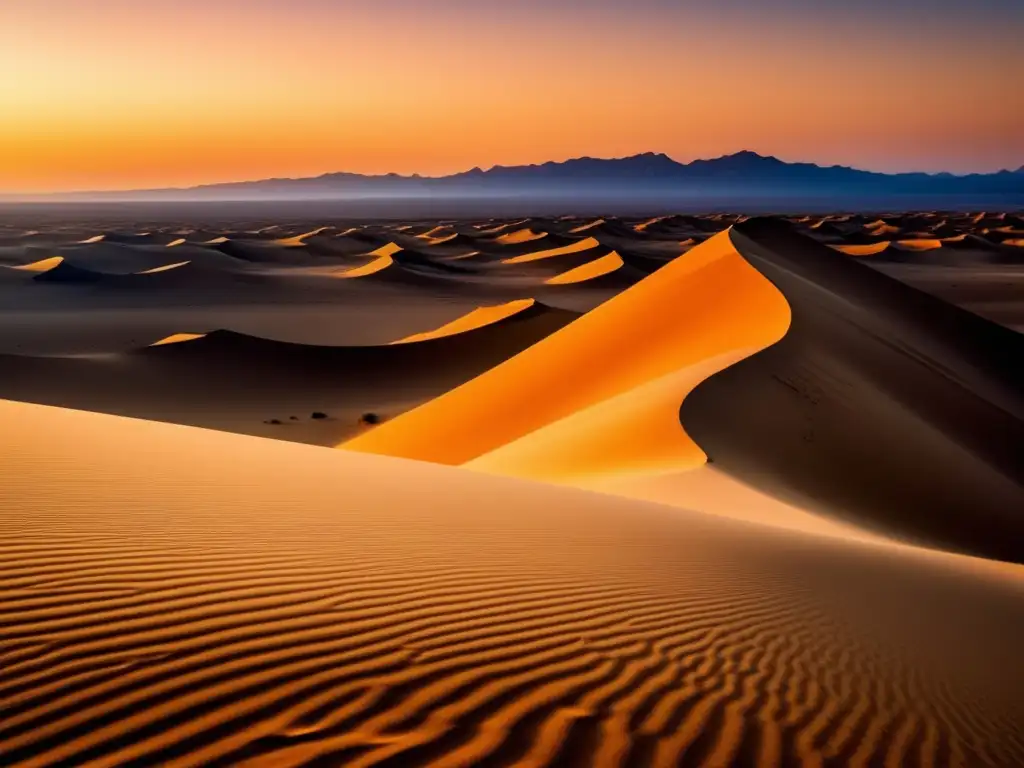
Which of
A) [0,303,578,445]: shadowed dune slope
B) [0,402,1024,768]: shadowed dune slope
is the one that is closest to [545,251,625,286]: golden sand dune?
[0,303,578,445]: shadowed dune slope

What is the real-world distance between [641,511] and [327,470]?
9.22 feet

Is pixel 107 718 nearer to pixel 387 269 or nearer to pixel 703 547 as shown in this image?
pixel 703 547

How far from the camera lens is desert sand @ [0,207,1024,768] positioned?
11.2 ft

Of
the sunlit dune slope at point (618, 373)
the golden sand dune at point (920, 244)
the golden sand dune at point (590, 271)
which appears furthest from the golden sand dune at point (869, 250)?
the sunlit dune slope at point (618, 373)

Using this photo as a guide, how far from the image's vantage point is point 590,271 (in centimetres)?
5647

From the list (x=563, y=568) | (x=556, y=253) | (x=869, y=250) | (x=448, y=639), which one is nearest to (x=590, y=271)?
(x=556, y=253)

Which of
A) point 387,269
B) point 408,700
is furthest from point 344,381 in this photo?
point 387,269

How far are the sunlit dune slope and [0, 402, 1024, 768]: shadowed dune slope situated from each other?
20.4 ft

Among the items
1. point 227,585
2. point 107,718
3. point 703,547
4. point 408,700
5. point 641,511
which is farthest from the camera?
point 641,511

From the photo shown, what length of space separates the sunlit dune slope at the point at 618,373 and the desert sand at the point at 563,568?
0.11 meters

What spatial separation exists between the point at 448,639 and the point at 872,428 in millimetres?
11710

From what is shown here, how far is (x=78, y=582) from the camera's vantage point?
441 centimetres

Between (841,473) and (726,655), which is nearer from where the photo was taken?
(726,655)

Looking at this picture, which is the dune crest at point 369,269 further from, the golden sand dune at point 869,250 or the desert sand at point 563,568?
the desert sand at point 563,568
